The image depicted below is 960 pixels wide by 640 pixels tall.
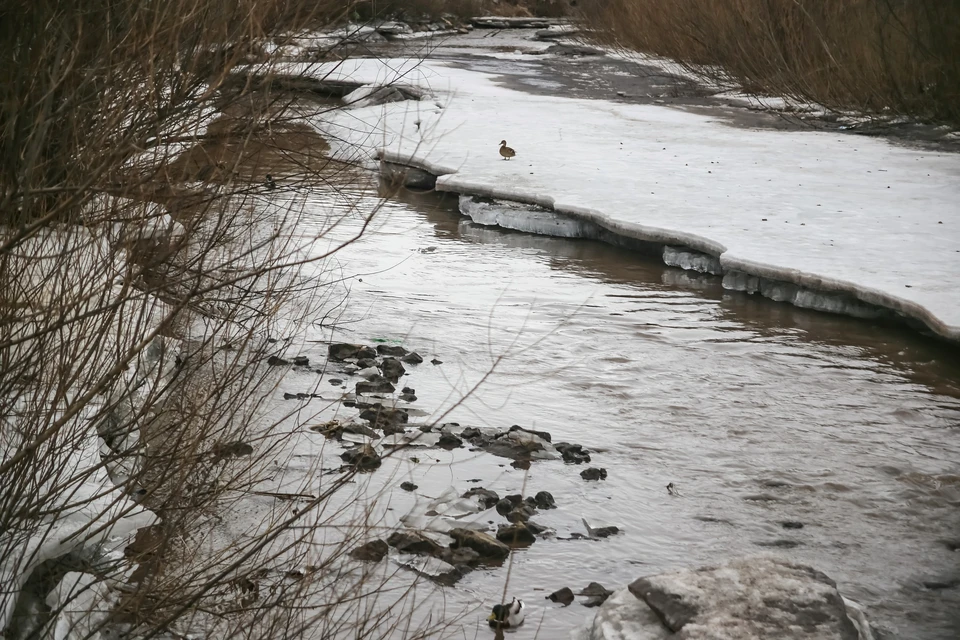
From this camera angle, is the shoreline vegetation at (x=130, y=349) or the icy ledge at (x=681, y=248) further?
the icy ledge at (x=681, y=248)

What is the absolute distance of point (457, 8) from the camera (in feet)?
132

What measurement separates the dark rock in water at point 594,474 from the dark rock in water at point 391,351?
6.31ft

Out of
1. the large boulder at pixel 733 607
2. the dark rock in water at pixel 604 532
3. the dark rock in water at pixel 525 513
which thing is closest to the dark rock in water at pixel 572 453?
the dark rock in water at pixel 525 513

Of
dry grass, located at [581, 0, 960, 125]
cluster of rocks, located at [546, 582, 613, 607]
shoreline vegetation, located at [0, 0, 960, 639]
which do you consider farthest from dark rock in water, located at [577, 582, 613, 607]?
dry grass, located at [581, 0, 960, 125]

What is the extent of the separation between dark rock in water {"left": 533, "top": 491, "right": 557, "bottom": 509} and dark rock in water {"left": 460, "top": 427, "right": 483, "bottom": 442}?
0.75 m

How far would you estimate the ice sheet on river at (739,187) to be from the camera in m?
7.93

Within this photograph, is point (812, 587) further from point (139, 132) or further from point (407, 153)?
point (407, 153)

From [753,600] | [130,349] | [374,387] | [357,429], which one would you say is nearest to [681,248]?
[374,387]

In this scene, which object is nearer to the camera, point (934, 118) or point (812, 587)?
point (812, 587)

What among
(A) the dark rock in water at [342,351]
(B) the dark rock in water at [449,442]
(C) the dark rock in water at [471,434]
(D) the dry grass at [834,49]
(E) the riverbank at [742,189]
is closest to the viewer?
(B) the dark rock in water at [449,442]

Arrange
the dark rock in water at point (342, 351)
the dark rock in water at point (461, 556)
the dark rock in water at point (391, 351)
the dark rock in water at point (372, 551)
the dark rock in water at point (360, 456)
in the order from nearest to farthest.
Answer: the dark rock in water at point (372, 551)
the dark rock in water at point (461, 556)
the dark rock in water at point (360, 456)
the dark rock in water at point (342, 351)
the dark rock in water at point (391, 351)

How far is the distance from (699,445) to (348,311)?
10.3ft

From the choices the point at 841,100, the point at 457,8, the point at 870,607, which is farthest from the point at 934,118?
the point at 457,8

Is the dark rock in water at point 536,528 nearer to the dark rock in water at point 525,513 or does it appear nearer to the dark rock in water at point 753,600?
the dark rock in water at point 525,513
